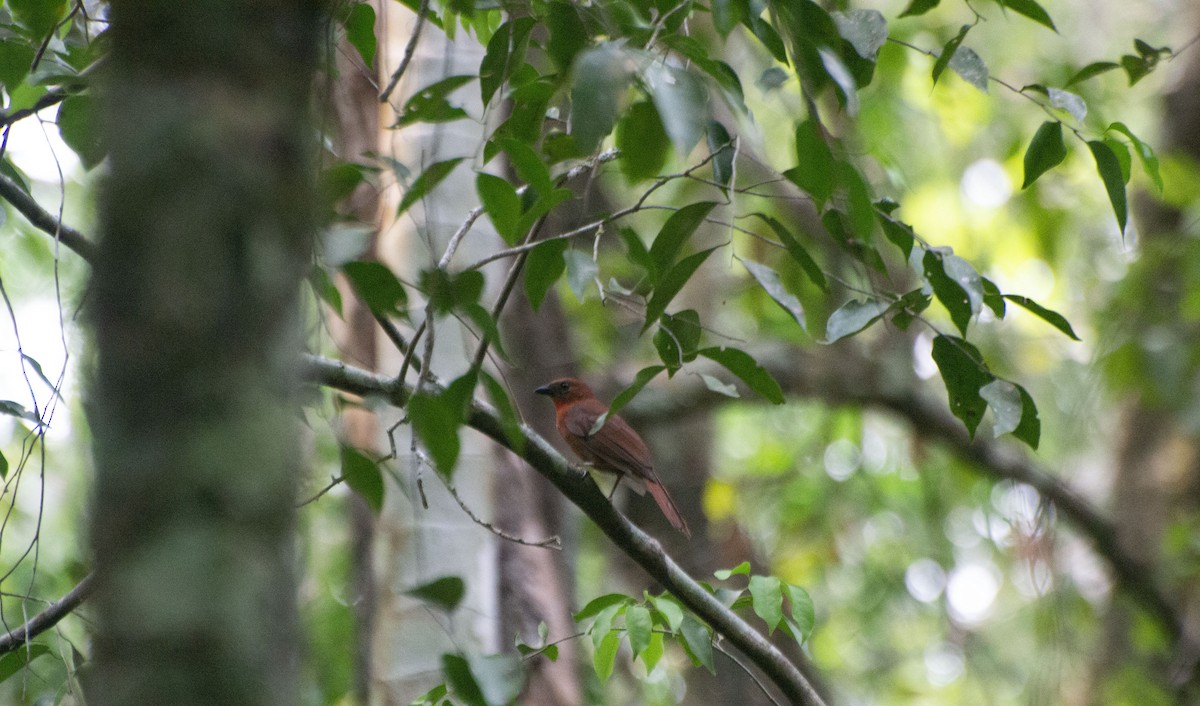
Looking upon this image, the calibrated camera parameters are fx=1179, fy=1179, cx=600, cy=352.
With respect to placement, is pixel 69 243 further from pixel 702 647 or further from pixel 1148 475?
pixel 1148 475

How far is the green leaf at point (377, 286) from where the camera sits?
1696 millimetres

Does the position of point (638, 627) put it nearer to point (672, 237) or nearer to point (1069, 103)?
point (672, 237)

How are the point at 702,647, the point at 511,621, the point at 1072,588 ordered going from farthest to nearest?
the point at 1072,588 → the point at 511,621 → the point at 702,647

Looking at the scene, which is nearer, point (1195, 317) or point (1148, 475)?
point (1195, 317)

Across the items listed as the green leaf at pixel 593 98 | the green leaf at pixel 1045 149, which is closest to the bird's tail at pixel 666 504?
the green leaf at pixel 1045 149

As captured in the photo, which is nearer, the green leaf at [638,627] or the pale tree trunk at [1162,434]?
the green leaf at [638,627]

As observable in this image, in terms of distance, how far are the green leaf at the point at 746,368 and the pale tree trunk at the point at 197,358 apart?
4.21 ft

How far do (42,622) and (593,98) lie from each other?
1879mm

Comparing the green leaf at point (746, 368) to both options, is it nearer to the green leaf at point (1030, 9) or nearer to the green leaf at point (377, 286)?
the green leaf at point (377, 286)

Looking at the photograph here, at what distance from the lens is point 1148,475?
7492 millimetres

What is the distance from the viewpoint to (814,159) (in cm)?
178

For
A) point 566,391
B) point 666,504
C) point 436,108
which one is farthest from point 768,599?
point 566,391

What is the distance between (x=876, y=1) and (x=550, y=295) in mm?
6423

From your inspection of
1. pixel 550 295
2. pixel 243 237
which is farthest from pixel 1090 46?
pixel 243 237
